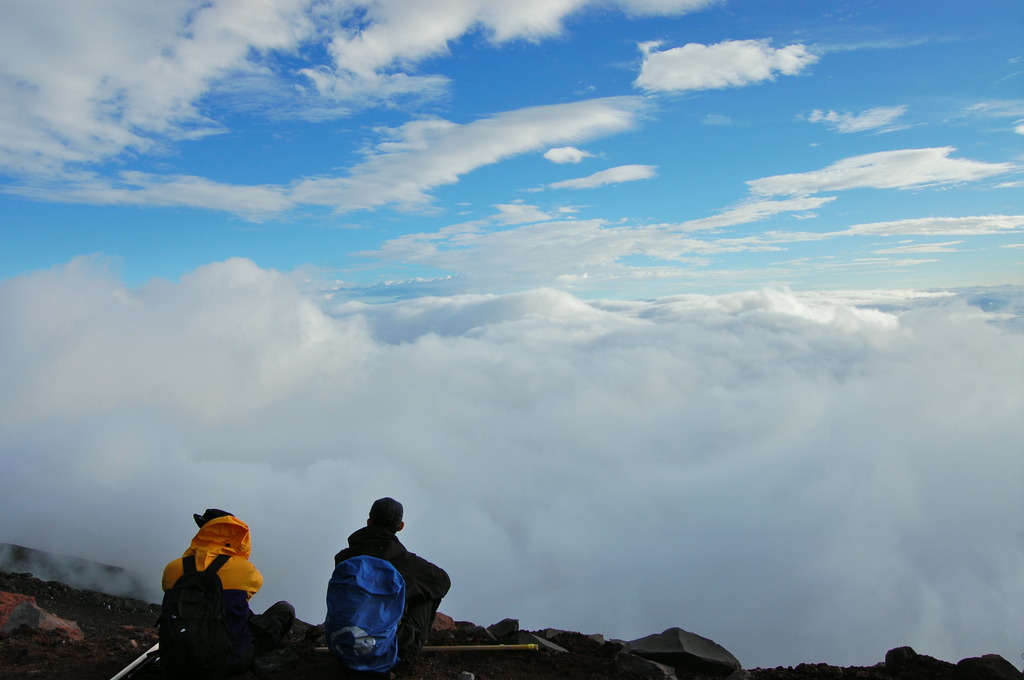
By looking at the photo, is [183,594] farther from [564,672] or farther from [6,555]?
[6,555]

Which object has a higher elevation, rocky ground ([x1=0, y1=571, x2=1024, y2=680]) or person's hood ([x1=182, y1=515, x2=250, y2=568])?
person's hood ([x1=182, y1=515, x2=250, y2=568])

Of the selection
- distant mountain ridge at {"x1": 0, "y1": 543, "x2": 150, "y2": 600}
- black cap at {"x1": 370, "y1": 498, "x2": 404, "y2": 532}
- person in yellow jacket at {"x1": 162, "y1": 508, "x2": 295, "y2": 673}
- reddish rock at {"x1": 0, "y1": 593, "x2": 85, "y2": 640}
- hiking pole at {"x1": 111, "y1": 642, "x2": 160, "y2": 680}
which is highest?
black cap at {"x1": 370, "y1": 498, "x2": 404, "y2": 532}

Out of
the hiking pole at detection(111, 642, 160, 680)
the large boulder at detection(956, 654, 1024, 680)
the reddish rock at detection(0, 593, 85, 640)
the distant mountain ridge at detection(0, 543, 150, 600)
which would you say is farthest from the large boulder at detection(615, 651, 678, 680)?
the distant mountain ridge at detection(0, 543, 150, 600)

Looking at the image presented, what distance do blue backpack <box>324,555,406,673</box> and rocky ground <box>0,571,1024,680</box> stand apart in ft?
1.36

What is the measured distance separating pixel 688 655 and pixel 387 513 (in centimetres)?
409

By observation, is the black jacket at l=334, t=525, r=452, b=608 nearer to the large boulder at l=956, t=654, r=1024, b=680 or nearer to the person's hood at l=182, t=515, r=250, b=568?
the person's hood at l=182, t=515, r=250, b=568

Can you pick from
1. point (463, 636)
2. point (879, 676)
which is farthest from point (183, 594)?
point (879, 676)

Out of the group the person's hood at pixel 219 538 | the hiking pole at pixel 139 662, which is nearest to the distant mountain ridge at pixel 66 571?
the hiking pole at pixel 139 662

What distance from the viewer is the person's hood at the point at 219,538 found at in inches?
253

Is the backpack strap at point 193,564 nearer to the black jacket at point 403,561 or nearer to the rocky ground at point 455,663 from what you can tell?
the black jacket at point 403,561

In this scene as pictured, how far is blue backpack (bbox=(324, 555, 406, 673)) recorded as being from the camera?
6504 mm

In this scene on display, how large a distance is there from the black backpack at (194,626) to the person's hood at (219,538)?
10cm

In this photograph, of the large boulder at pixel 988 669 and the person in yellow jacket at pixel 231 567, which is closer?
the person in yellow jacket at pixel 231 567

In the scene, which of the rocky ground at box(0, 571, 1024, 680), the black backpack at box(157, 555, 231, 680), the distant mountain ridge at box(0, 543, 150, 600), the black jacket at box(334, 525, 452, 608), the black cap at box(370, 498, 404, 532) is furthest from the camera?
the distant mountain ridge at box(0, 543, 150, 600)
